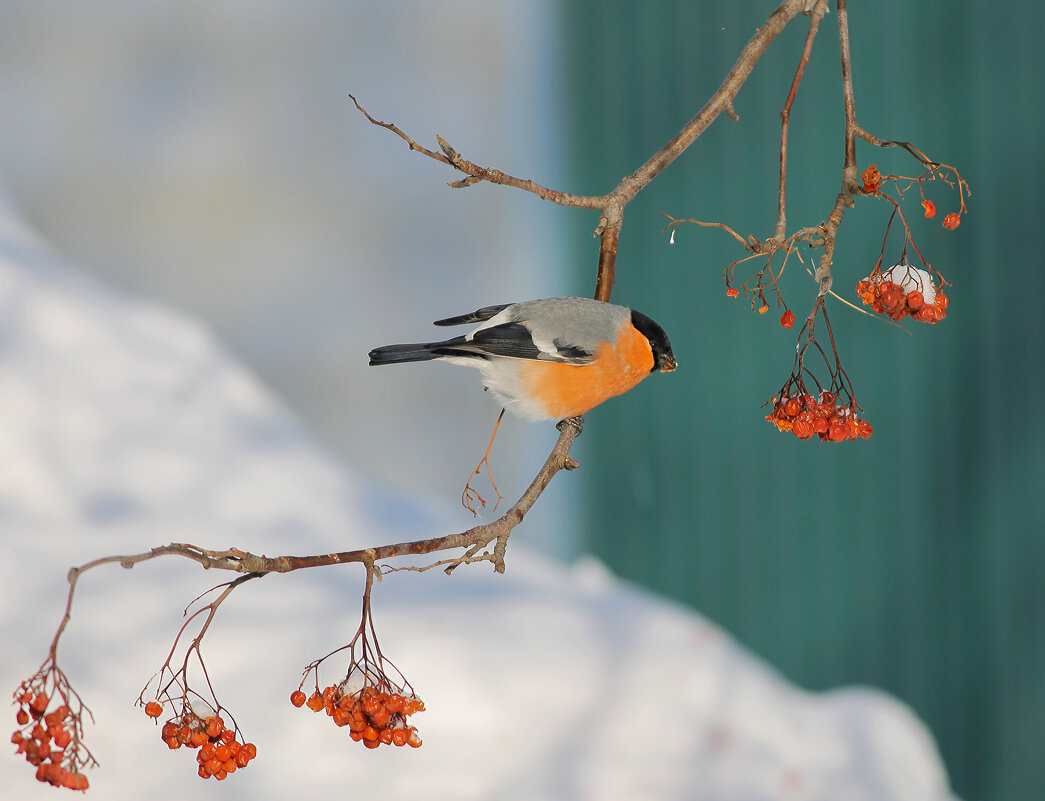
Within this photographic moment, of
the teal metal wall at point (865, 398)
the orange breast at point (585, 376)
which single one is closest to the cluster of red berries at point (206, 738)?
the orange breast at point (585, 376)

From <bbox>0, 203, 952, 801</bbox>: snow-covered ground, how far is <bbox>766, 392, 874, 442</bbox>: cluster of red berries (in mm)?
1368

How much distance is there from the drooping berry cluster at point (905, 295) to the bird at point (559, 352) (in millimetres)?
226

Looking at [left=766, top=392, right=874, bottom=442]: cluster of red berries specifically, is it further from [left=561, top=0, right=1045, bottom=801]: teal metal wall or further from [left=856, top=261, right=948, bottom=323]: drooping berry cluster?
[left=561, top=0, right=1045, bottom=801]: teal metal wall

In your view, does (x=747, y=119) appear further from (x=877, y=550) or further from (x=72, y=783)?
(x=72, y=783)

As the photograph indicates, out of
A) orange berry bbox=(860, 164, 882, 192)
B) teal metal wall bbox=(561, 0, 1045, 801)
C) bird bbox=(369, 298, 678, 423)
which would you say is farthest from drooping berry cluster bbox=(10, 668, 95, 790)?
teal metal wall bbox=(561, 0, 1045, 801)

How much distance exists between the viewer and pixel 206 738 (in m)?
0.76

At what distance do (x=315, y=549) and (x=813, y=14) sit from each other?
194 centimetres

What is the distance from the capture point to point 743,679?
246 centimetres

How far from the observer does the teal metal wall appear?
1.82m

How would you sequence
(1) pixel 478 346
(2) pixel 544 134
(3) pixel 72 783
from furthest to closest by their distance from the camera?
(2) pixel 544 134, (1) pixel 478 346, (3) pixel 72 783

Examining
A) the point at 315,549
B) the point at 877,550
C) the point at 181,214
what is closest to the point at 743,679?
the point at 877,550

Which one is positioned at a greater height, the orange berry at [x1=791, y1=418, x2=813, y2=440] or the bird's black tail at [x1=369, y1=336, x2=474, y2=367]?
the bird's black tail at [x1=369, y1=336, x2=474, y2=367]

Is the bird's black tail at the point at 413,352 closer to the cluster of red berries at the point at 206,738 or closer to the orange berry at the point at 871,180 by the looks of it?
the cluster of red berries at the point at 206,738

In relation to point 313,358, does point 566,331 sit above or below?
above
